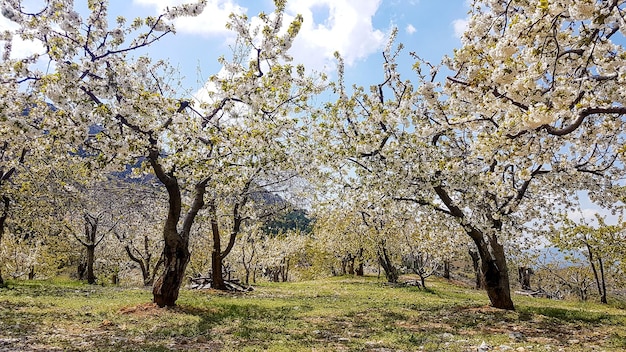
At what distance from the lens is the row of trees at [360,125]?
324 inches

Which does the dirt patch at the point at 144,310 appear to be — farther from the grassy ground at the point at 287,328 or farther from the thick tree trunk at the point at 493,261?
the thick tree trunk at the point at 493,261

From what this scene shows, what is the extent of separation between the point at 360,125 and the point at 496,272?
335 inches

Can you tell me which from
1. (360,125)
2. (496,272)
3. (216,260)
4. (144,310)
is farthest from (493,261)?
(216,260)

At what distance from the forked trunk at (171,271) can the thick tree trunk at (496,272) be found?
474 inches

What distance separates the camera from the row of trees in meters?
8.22

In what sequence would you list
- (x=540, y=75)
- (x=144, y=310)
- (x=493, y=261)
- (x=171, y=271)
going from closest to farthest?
1. (x=540, y=75)
2. (x=144, y=310)
3. (x=171, y=271)
4. (x=493, y=261)

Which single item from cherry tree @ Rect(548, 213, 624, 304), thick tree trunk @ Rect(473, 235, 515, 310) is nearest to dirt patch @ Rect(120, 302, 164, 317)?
thick tree trunk @ Rect(473, 235, 515, 310)

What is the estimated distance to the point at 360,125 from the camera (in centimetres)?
1708

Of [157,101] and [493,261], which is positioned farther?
[493,261]

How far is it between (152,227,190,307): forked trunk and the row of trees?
0.05 meters

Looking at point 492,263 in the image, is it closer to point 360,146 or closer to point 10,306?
point 360,146

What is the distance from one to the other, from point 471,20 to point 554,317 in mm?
12703

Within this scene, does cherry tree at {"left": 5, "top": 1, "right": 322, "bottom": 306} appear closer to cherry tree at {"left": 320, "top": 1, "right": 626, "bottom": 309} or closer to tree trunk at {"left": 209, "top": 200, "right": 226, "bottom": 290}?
cherry tree at {"left": 320, "top": 1, "right": 626, "bottom": 309}

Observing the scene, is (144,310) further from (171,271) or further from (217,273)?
(217,273)
